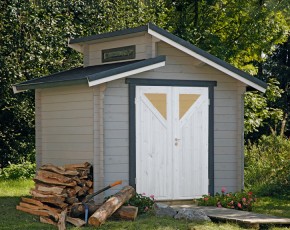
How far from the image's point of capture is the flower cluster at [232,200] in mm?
12250

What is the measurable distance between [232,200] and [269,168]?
15.0ft

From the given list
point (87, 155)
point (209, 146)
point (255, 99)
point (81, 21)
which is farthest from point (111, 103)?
point (255, 99)

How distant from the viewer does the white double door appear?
12.4 meters

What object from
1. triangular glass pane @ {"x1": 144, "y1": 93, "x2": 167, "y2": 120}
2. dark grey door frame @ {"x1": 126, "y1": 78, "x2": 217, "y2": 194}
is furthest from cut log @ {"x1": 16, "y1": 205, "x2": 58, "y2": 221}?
triangular glass pane @ {"x1": 144, "y1": 93, "x2": 167, "y2": 120}

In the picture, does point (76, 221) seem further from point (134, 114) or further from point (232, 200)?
point (232, 200)

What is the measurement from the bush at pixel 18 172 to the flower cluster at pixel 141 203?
22.0 feet

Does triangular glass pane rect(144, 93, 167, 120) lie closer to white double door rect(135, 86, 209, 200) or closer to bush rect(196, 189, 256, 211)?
white double door rect(135, 86, 209, 200)

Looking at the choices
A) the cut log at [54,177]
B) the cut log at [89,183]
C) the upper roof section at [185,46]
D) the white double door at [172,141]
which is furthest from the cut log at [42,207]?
the upper roof section at [185,46]

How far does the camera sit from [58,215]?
10836mm

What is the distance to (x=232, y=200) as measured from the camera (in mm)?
12344

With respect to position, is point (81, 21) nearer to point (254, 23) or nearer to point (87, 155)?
point (254, 23)

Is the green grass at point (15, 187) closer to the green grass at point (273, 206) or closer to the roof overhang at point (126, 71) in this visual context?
the roof overhang at point (126, 71)

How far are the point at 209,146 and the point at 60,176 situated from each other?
3.16 m

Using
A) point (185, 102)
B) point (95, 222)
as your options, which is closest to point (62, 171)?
point (95, 222)
